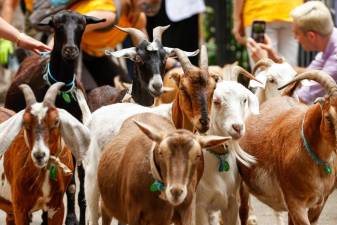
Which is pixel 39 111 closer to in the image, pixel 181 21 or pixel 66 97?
pixel 66 97

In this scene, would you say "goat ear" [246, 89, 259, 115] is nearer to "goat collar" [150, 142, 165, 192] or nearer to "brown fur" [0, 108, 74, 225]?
"brown fur" [0, 108, 74, 225]

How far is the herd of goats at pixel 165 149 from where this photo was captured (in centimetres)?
906

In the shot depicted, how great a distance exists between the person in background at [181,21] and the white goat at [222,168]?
5827 mm

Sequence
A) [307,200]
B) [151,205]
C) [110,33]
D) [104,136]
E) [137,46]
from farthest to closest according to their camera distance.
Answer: [110,33]
[137,46]
[104,136]
[307,200]
[151,205]

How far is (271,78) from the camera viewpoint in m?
12.0

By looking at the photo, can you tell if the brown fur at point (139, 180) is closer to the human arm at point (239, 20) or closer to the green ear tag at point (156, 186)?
the green ear tag at point (156, 186)

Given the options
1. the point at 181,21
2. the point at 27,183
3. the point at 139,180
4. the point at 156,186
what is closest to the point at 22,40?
the point at 27,183

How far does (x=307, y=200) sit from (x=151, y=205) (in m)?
1.48

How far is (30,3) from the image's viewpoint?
44.4 ft

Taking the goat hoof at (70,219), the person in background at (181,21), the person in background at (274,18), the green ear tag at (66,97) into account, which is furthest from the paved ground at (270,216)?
the person in background at (181,21)

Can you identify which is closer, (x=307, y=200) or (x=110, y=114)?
Result: (x=307, y=200)

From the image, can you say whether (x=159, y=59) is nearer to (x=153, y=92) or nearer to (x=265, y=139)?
(x=153, y=92)

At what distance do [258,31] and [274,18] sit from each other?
1238 mm

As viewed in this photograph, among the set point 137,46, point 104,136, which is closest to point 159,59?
point 137,46
